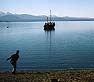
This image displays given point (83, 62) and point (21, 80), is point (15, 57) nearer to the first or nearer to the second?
point (21, 80)

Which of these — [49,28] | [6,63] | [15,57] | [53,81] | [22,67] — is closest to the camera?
[53,81]

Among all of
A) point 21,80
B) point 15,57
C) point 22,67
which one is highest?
point 15,57

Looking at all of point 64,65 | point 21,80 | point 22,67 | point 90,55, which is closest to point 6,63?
point 22,67

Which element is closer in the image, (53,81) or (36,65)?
(53,81)

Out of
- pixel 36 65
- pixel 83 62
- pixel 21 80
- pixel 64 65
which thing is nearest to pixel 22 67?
pixel 36 65

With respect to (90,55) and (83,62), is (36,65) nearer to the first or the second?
A: (83,62)

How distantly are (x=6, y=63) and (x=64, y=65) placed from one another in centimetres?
993

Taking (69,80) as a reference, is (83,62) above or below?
below

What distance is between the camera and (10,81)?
14.8 m

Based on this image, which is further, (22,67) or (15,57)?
(22,67)

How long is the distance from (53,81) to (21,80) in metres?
2.46

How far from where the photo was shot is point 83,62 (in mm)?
38562

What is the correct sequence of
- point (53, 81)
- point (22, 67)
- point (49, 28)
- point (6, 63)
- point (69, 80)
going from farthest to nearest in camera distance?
point (49, 28) → point (6, 63) → point (22, 67) → point (69, 80) → point (53, 81)

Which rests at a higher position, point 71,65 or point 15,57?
point 15,57
